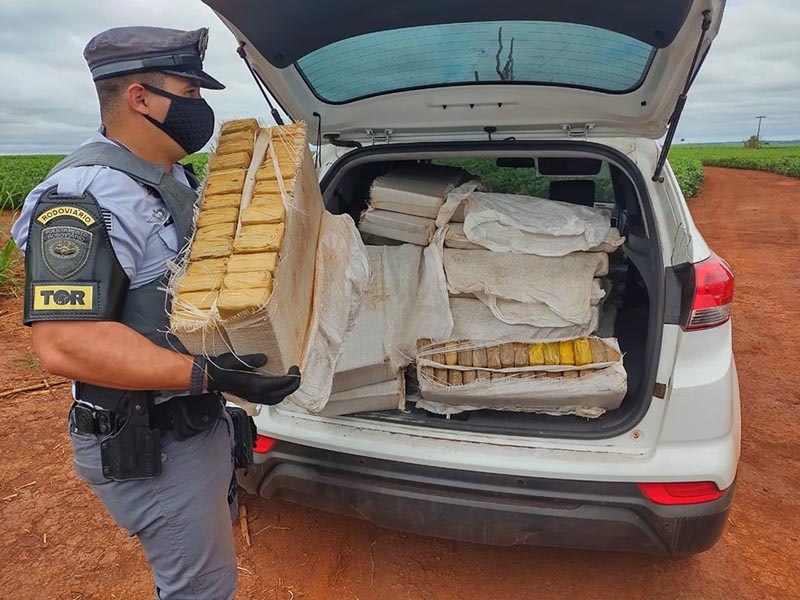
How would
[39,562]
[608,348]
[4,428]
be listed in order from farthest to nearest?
[4,428], [39,562], [608,348]

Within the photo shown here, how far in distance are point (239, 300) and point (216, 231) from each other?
0.91ft

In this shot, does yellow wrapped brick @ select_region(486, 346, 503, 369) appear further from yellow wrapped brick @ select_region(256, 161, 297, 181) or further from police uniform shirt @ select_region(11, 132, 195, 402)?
police uniform shirt @ select_region(11, 132, 195, 402)

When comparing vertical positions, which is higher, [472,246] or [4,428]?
[472,246]

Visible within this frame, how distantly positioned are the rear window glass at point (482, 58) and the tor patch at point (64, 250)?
1278 millimetres

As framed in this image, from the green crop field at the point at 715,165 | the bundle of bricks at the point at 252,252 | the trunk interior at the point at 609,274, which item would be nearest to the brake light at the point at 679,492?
the trunk interior at the point at 609,274

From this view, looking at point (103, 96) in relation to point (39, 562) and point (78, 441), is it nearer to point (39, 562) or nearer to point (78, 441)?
point (78, 441)

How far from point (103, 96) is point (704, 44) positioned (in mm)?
1660

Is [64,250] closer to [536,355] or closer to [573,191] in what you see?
[536,355]

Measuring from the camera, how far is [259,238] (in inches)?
54.6

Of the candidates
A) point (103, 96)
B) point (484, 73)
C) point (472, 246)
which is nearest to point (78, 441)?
point (103, 96)

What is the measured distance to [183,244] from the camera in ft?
4.77

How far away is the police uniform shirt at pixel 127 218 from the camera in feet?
4.22

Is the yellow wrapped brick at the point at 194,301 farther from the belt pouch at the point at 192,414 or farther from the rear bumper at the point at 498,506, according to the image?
the rear bumper at the point at 498,506

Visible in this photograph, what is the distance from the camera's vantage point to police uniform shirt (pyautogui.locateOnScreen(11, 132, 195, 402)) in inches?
50.6
